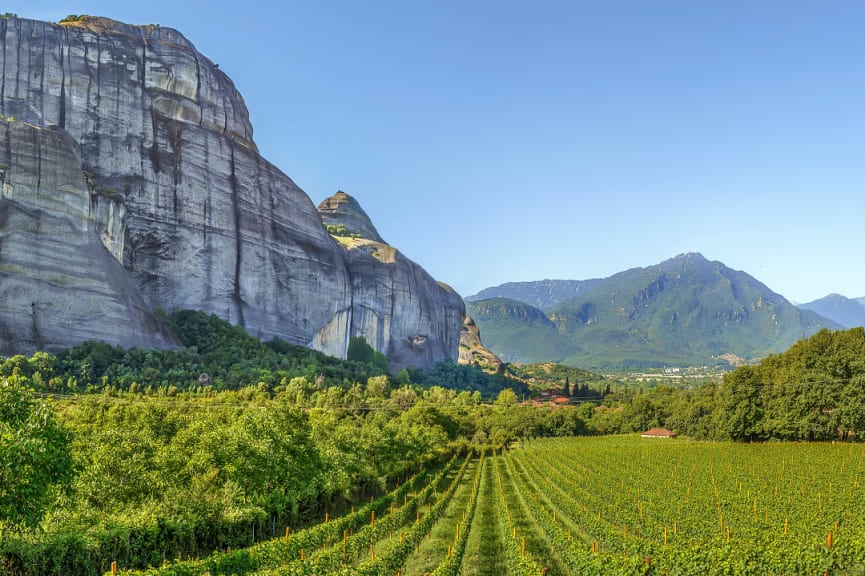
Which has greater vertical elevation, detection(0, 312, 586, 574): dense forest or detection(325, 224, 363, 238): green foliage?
detection(325, 224, 363, 238): green foliage

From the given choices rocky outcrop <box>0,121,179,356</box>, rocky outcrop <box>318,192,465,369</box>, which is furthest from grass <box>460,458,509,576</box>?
rocky outcrop <box>318,192,465,369</box>

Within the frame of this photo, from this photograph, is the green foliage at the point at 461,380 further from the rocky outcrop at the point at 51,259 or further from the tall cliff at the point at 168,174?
the rocky outcrop at the point at 51,259

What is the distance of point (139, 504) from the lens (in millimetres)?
23078

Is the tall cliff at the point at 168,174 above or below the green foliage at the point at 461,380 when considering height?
above

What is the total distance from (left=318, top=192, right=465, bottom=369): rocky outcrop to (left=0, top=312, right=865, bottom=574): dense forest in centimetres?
504

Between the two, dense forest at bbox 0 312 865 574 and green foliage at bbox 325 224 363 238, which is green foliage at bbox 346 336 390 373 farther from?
green foliage at bbox 325 224 363 238

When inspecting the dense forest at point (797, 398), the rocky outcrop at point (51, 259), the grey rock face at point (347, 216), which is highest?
the grey rock face at point (347, 216)

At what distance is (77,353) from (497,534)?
5881 cm

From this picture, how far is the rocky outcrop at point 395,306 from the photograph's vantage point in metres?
128

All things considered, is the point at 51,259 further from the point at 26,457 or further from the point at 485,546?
the point at 26,457

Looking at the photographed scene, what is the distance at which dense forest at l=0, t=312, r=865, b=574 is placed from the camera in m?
17.8

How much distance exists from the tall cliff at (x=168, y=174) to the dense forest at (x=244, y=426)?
822cm

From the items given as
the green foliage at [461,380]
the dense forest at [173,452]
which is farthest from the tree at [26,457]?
the green foliage at [461,380]

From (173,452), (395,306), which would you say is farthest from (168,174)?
(173,452)
